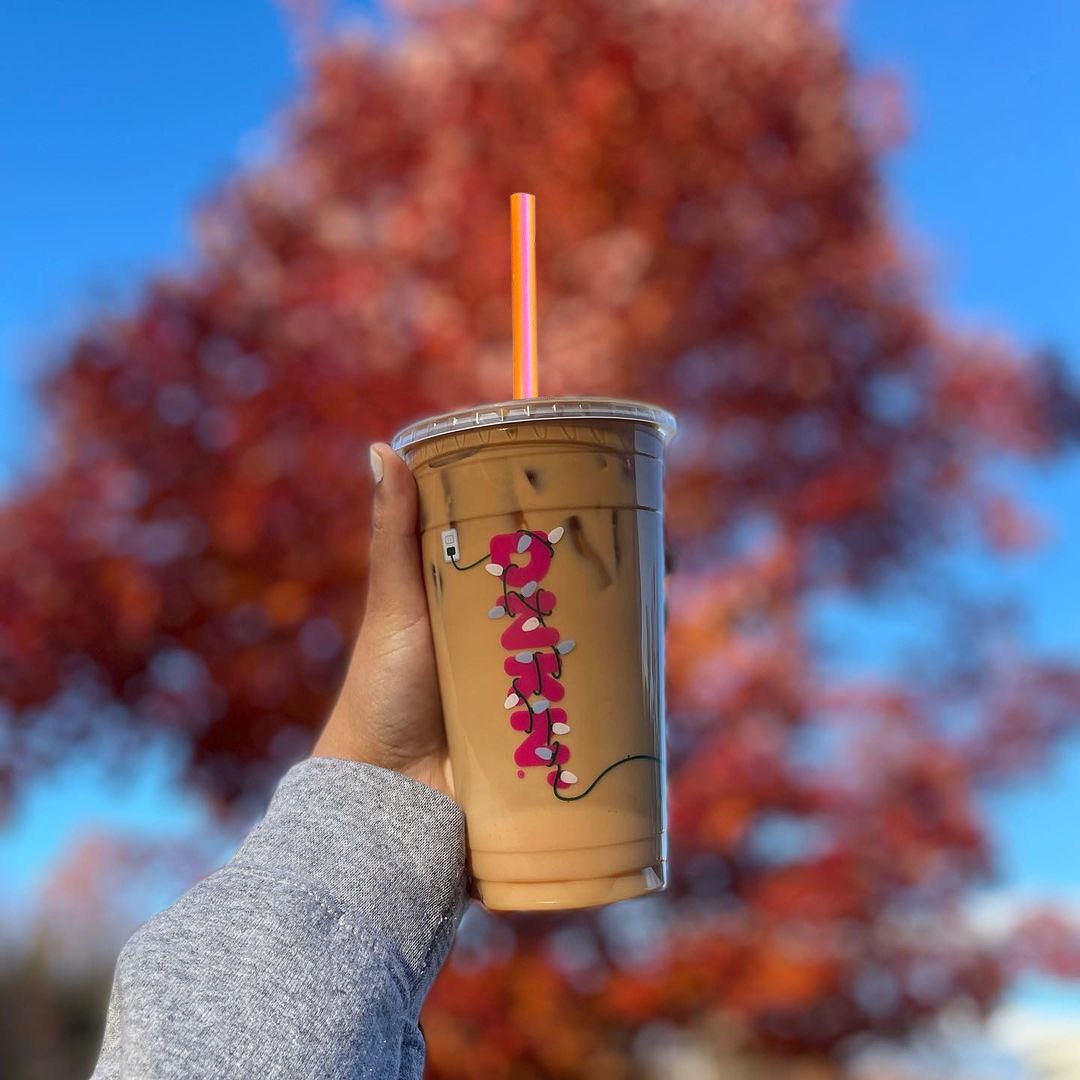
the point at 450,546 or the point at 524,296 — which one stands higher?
the point at 524,296

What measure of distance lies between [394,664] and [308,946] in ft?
0.81

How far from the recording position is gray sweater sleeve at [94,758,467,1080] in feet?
2.64

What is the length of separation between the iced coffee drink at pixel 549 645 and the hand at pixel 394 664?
0.16ft

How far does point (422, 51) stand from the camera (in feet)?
10.8

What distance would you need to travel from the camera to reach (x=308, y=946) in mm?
865

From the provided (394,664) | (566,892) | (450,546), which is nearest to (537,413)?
(450,546)

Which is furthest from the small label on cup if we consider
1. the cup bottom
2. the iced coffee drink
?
the cup bottom

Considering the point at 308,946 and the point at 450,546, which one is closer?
the point at 308,946

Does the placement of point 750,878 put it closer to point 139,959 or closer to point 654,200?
point 654,200

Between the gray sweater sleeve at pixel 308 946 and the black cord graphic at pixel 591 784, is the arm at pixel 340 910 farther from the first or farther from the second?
the black cord graphic at pixel 591 784

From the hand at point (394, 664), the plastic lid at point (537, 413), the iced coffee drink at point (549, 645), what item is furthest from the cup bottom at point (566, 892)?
the plastic lid at point (537, 413)

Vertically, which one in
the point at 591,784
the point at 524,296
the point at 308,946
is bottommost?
the point at 308,946

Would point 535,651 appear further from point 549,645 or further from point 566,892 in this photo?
point 566,892

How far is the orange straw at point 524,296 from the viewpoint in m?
1.00
